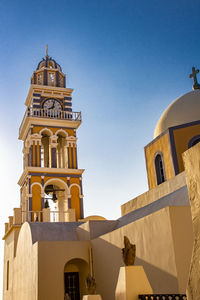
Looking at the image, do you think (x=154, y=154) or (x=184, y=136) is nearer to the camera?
(x=184, y=136)

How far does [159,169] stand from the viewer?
1266cm

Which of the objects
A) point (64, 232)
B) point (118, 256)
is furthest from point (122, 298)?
point (64, 232)

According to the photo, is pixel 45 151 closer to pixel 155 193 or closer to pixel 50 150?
pixel 50 150

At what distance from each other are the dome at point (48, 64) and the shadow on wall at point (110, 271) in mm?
14608

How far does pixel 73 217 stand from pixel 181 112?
7.87 metres

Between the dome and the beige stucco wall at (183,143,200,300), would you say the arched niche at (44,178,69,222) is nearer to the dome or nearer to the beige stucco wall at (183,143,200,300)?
the dome

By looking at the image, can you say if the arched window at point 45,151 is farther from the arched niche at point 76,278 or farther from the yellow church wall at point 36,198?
the arched niche at point 76,278

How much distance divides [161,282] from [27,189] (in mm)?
12825

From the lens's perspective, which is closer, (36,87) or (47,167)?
(47,167)

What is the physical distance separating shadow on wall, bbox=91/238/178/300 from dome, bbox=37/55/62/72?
1461 centimetres

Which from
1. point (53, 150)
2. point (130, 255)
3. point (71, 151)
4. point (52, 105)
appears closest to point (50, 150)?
point (53, 150)

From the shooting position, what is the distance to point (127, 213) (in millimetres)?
13070

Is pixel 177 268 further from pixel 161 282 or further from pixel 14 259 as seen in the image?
pixel 14 259

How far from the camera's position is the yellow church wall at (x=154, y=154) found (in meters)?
11.9
